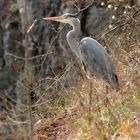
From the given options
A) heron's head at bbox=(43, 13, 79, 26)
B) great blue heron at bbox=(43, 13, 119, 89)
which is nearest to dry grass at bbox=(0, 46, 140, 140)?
great blue heron at bbox=(43, 13, 119, 89)

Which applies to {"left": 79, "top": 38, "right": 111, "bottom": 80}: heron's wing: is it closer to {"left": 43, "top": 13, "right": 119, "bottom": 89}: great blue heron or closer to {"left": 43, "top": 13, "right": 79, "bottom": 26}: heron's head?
{"left": 43, "top": 13, "right": 119, "bottom": 89}: great blue heron

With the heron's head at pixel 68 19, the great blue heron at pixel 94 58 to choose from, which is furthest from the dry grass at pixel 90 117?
the heron's head at pixel 68 19

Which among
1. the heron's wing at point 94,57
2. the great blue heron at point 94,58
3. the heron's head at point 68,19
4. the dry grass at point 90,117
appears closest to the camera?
the dry grass at point 90,117

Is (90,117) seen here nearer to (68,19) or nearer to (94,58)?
(94,58)

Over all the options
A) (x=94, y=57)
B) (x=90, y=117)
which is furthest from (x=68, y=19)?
(x=90, y=117)

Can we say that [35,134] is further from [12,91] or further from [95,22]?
[12,91]

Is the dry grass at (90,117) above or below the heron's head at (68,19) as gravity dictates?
below

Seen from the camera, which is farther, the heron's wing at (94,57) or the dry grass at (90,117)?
the heron's wing at (94,57)

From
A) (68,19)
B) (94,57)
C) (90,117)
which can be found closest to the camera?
(90,117)

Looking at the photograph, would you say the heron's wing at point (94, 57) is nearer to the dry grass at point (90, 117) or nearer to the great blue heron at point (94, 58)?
the great blue heron at point (94, 58)

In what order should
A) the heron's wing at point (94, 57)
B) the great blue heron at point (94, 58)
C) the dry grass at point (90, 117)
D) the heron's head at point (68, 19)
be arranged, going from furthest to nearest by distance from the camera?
1. the heron's head at point (68, 19)
2. the heron's wing at point (94, 57)
3. the great blue heron at point (94, 58)
4. the dry grass at point (90, 117)

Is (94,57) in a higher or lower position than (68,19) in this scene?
lower

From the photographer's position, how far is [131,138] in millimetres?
3830

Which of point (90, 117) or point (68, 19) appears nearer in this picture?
point (90, 117)
